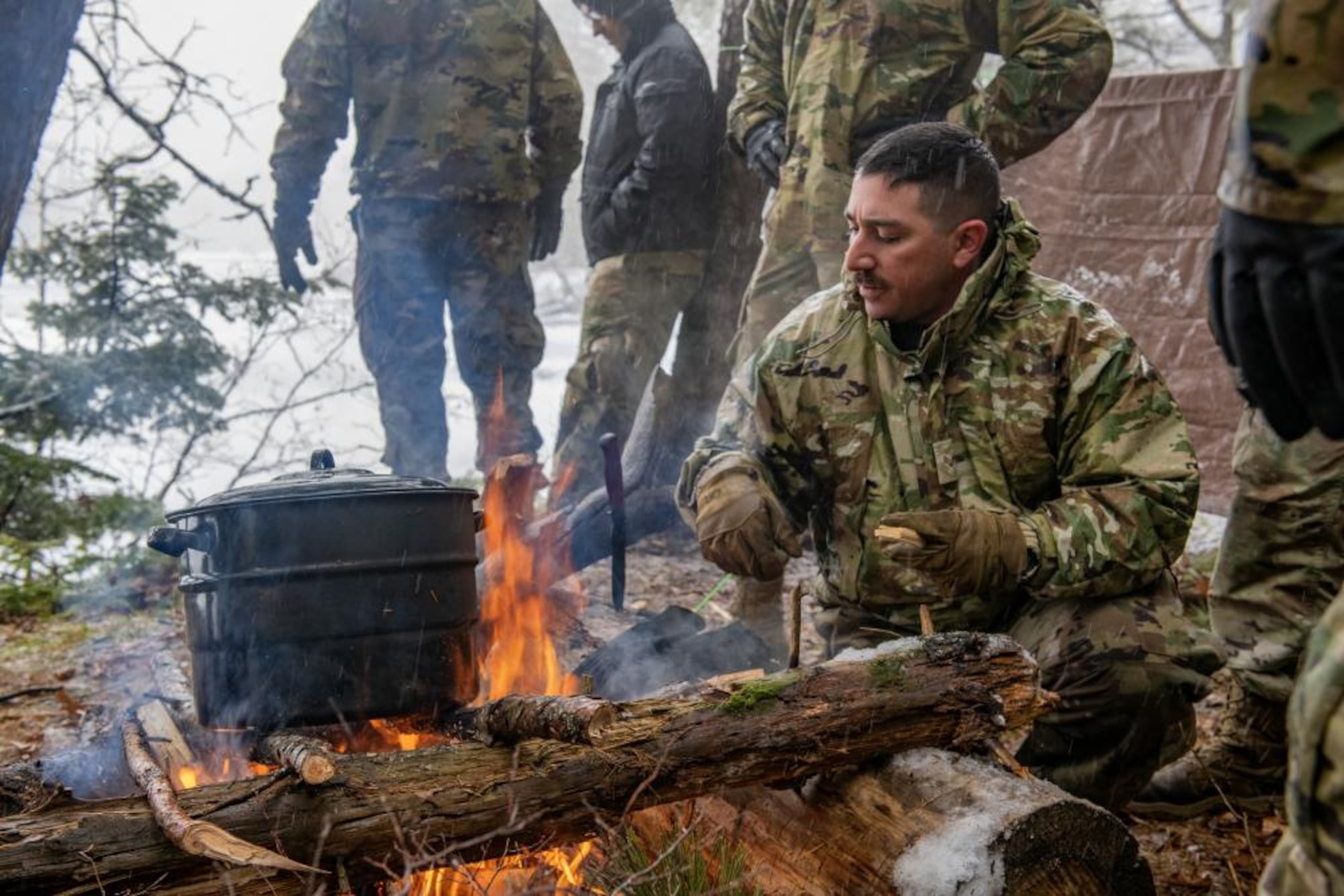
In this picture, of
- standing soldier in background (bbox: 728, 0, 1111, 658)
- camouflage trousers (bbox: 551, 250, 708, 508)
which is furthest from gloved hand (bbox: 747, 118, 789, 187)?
camouflage trousers (bbox: 551, 250, 708, 508)

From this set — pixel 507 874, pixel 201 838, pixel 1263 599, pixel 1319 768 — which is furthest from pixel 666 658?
pixel 1319 768

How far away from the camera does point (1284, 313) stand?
4.48ft

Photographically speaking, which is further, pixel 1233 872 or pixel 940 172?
pixel 940 172

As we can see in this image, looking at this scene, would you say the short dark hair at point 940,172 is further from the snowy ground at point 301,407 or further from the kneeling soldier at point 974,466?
the snowy ground at point 301,407

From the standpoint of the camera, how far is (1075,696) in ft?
10.1

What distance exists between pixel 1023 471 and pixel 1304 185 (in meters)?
1.99

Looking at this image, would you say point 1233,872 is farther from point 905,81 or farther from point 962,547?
point 905,81

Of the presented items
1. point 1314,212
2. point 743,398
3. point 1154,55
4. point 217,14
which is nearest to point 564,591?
point 743,398

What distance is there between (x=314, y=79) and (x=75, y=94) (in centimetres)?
212

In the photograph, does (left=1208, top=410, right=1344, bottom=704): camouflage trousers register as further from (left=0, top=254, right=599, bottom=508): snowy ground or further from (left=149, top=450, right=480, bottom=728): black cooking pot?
(left=0, top=254, right=599, bottom=508): snowy ground

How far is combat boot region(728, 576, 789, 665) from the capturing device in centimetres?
488

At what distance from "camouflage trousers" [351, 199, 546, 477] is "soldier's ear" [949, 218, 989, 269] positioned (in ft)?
14.4

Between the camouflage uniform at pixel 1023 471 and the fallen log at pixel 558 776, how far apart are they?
55cm

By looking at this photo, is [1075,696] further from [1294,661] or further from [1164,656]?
[1294,661]
